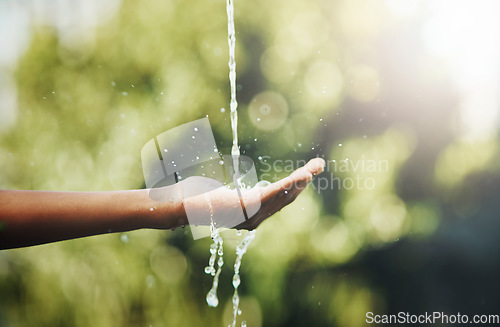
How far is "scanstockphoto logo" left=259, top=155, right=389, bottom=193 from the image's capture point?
7.73 ft

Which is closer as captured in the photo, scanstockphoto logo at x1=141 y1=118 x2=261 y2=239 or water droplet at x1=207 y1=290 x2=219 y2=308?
scanstockphoto logo at x1=141 y1=118 x2=261 y2=239

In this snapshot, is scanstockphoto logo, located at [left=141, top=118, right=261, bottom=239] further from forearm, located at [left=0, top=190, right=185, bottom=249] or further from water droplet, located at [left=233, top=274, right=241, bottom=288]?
water droplet, located at [left=233, top=274, right=241, bottom=288]

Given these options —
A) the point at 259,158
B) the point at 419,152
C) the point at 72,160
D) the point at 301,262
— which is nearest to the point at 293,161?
the point at 259,158

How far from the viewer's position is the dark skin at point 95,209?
912 millimetres

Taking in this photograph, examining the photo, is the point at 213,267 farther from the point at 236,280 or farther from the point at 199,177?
the point at 199,177

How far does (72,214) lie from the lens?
0.95 metres

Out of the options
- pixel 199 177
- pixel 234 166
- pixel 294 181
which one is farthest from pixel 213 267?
pixel 294 181

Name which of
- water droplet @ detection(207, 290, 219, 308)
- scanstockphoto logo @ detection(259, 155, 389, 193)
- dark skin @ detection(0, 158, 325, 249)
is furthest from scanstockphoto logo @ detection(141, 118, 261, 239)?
water droplet @ detection(207, 290, 219, 308)

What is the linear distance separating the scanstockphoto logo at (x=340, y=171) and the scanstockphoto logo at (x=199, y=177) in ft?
0.49

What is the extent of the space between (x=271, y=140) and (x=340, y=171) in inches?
18.7

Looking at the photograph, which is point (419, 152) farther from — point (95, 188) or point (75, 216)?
point (75, 216)

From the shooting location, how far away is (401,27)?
7.65 ft

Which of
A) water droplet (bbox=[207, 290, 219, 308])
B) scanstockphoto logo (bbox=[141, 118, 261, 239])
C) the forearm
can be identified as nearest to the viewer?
the forearm

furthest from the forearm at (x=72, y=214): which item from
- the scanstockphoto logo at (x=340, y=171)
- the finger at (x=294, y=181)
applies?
the scanstockphoto logo at (x=340, y=171)
